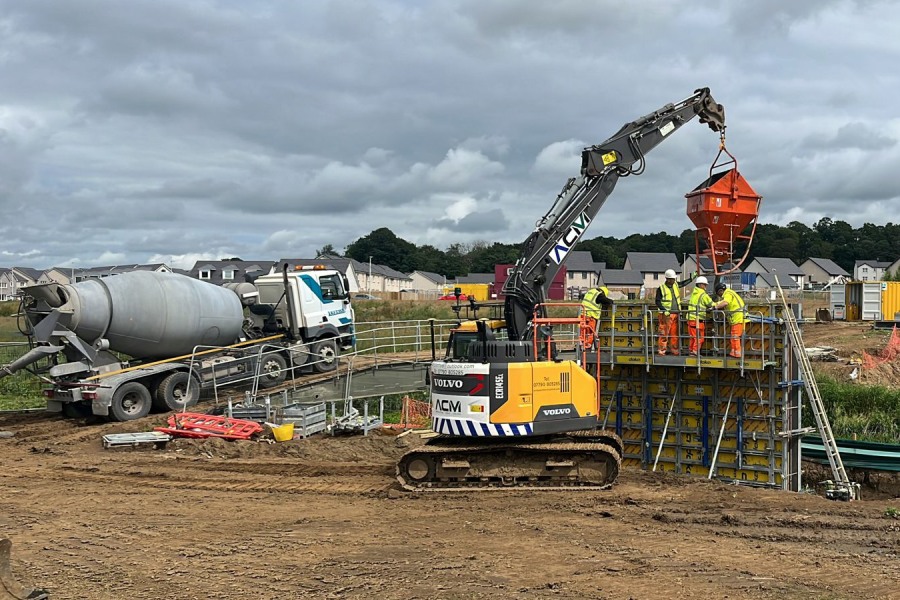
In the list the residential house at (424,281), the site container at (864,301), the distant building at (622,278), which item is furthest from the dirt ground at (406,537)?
the residential house at (424,281)

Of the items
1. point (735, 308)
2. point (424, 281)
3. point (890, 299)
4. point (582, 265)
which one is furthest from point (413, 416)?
point (424, 281)

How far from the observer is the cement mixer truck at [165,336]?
17422 mm

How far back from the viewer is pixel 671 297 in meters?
14.2

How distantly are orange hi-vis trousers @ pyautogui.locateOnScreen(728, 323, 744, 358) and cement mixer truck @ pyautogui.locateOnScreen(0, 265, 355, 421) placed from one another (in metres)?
9.81

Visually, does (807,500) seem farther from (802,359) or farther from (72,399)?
(72,399)

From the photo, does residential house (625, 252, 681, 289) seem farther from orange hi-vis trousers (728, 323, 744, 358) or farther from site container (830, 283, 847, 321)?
orange hi-vis trousers (728, 323, 744, 358)

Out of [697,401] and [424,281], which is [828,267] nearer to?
[424,281]

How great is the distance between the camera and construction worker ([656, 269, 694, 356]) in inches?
555

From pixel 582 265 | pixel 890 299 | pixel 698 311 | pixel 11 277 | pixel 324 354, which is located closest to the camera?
pixel 698 311

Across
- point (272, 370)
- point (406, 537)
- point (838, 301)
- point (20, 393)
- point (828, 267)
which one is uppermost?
point (828, 267)

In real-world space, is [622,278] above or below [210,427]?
above

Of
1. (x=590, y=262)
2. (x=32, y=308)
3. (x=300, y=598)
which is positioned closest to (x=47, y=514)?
(x=300, y=598)

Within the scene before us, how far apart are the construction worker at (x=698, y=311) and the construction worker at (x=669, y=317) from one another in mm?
288

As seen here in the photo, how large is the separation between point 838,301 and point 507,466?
128 feet
